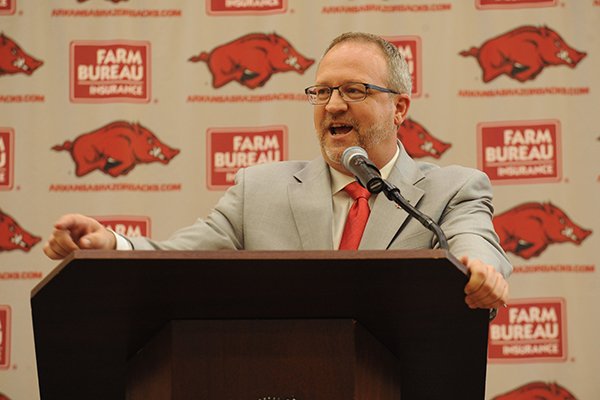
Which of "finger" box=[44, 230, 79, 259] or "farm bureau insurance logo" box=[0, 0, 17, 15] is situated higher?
"farm bureau insurance logo" box=[0, 0, 17, 15]

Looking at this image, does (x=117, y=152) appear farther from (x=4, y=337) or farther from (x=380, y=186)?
(x=380, y=186)

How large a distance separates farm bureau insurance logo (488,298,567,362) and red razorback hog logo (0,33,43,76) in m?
2.37

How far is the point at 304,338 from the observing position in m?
1.59

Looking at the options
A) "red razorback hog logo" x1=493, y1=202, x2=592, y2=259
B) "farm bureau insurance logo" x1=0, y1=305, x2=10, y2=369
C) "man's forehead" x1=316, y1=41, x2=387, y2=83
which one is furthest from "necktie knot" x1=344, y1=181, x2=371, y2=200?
"farm bureau insurance logo" x1=0, y1=305, x2=10, y2=369

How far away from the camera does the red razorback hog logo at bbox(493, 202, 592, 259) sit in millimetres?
3863

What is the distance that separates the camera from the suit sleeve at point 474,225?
6.63 ft

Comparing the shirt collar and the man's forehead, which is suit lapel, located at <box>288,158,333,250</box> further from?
the man's forehead

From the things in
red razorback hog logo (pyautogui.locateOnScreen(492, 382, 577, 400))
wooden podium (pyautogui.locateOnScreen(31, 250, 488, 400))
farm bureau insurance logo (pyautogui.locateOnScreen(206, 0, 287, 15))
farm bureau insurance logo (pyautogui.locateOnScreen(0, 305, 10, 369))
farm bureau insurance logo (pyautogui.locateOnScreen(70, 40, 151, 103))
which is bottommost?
red razorback hog logo (pyautogui.locateOnScreen(492, 382, 577, 400))

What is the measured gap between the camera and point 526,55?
4.00 m

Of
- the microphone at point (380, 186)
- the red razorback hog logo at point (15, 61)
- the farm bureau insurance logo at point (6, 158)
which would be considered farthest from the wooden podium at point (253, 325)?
the red razorback hog logo at point (15, 61)

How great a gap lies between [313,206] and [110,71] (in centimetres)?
190

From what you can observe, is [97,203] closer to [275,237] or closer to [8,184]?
[8,184]

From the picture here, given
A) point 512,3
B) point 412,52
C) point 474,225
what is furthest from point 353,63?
point 512,3

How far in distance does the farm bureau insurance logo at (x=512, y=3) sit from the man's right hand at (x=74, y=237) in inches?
107
